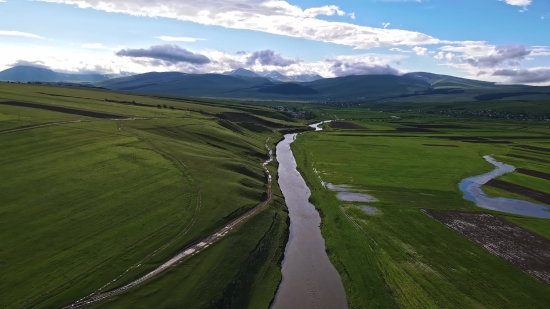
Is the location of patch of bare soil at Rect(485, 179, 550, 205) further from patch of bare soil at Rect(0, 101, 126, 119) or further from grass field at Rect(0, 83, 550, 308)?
patch of bare soil at Rect(0, 101, 126, 119)

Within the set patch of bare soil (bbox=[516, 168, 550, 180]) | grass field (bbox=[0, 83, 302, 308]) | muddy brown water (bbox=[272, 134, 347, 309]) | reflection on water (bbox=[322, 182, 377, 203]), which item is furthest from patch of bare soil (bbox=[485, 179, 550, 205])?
grass field (bbox=[0, 83, 302, 308])

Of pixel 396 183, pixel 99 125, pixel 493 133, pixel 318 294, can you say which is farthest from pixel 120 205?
pixel 493 133

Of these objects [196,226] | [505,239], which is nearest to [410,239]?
[505,239]

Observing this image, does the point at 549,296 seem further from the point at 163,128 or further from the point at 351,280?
the point at 163,128

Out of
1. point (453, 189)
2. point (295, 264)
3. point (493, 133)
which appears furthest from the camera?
point (493, 133)

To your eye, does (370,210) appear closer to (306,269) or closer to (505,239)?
(505,239)

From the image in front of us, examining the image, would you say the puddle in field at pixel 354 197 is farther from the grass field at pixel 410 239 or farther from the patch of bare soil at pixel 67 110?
the patch of bare soil at pixel 67 110
